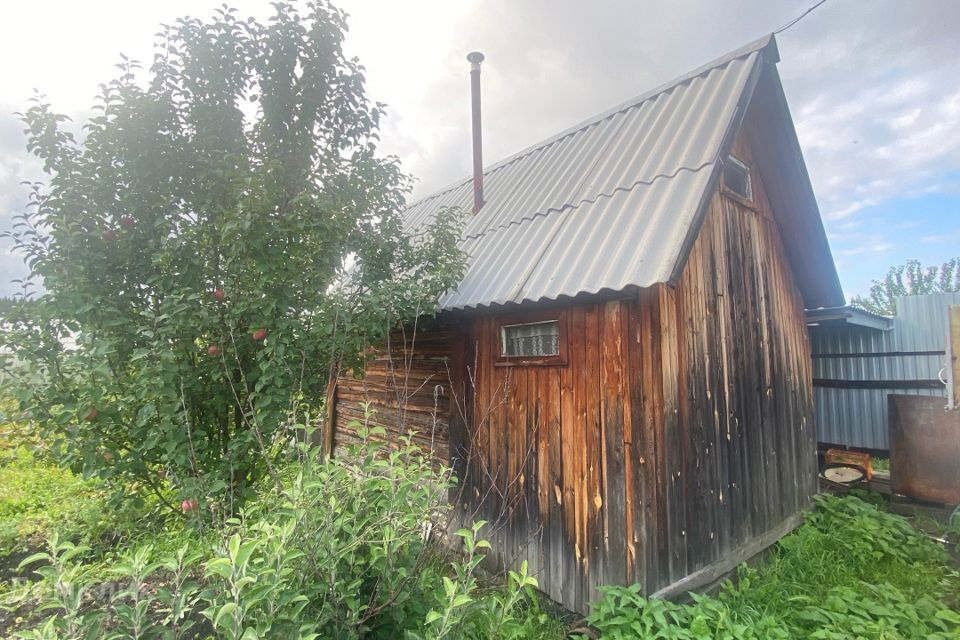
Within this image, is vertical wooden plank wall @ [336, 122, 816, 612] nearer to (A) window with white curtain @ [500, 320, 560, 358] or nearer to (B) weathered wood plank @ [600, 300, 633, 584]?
(B) weathered wood plank @ [600, 300, 633, 584]

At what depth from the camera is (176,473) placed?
134 inches

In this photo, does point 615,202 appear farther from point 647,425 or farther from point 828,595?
point 828,595

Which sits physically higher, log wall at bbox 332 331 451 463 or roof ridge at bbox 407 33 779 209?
roof ridge at bbox 407 33 779 209

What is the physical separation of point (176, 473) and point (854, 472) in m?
9.22

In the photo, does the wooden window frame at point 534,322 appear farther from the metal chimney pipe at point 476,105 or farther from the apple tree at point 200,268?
the metal chimney pipe at point 476,105

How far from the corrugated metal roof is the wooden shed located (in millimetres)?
24

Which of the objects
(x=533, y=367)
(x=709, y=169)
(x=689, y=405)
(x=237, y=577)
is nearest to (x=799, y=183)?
(x=709, y=169)

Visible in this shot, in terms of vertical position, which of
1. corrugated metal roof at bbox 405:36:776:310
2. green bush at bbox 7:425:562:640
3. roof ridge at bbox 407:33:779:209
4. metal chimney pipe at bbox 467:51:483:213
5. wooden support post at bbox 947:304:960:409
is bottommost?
green bush at bbox 7:425:562:640

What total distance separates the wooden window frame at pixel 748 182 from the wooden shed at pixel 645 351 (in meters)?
0.05

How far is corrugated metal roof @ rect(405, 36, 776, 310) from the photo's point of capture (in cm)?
344

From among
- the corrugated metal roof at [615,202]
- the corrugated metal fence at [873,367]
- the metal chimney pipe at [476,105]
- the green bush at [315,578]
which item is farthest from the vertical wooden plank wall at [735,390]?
the metal chimney pipe at [476,105]

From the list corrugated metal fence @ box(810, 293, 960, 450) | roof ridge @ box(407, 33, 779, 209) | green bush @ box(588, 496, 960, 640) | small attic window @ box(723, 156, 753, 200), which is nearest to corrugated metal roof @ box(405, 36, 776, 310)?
roof ridge @ box(407, 33, 779, 209)

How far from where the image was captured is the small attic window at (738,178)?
16.0 feet

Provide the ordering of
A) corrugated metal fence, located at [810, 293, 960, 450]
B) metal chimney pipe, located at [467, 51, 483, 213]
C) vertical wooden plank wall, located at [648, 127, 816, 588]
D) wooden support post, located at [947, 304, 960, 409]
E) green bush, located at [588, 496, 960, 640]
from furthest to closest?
metal chimney pipe, located at [467, 51, 483, 213] < corrugated metal fence, located at [810, 293, 960, 450] < wooden support post, located at [947, 304, 960, 409] < vertical wooden plank wall, located at [648, 127, 816, 588] < green bush, located at [588, 496, 960, 640]
